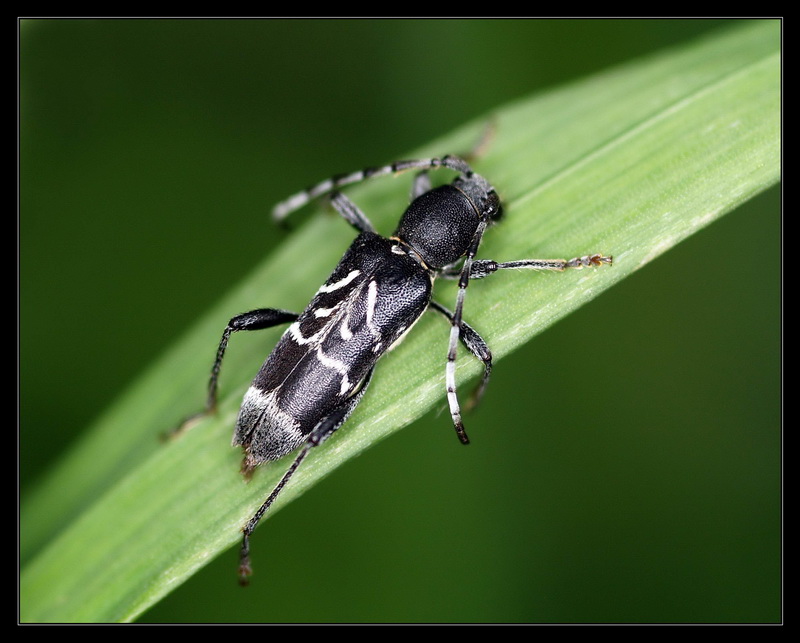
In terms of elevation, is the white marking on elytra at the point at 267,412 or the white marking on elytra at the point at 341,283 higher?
the white marking on elytra at the point at 341,283

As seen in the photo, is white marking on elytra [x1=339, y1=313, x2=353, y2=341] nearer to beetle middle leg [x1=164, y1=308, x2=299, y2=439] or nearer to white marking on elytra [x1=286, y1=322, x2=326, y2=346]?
white marking on elytra [x1=286, y1=322, x2=326, y2=346]

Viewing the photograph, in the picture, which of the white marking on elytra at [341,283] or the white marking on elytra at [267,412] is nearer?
the white marking on elytra at [267,412]

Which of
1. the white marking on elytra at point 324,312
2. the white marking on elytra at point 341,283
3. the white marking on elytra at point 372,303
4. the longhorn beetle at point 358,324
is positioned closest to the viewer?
the longhorn beetle at point 358,324

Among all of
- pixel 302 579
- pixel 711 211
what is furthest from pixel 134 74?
pixel 711 211

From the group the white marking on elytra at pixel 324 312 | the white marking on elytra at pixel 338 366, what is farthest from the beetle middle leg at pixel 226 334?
the white marking on elytra at pixel 338 366

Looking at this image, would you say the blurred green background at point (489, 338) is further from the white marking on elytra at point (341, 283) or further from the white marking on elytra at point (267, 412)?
the white marking on elytra at point (267, 412)

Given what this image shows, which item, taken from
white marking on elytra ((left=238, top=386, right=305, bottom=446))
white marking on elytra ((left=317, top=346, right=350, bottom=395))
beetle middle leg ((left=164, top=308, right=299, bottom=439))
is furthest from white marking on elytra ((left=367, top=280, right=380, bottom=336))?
white marking on elytra ((left=238, top=386, right=305, bottom=446))
